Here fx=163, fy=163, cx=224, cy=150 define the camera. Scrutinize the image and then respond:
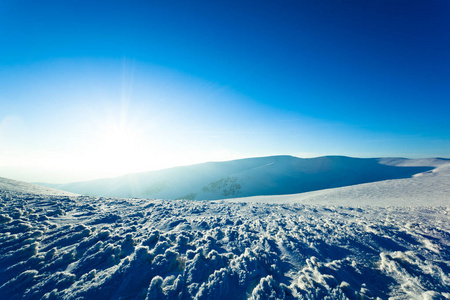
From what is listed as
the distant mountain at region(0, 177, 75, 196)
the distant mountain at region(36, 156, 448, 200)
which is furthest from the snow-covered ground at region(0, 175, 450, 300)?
the distant mountain at region(36, 156, 448, 200)

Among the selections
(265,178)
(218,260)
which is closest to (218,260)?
(218,260)

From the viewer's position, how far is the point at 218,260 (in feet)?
13.3

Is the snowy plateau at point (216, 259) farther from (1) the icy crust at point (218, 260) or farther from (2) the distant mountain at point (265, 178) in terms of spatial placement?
(2) the distant mountain at point (265, 178)

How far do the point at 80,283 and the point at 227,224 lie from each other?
4.69 meters

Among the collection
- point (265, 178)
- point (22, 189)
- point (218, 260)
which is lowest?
point (265, 178)

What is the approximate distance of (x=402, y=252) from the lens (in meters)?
4.68

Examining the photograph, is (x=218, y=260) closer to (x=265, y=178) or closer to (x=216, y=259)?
(x=216, y=259)

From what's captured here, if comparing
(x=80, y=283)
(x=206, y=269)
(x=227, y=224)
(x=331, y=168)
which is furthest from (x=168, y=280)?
(x=331, y=168)

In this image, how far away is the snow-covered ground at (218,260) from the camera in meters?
3.19

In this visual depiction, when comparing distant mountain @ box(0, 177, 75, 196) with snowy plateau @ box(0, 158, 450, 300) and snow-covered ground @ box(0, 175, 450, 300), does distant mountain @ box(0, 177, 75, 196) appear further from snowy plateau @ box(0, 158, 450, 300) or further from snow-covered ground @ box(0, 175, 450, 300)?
snow-covered ground @ box(0, 175, 450, 300)

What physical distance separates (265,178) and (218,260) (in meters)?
46.1

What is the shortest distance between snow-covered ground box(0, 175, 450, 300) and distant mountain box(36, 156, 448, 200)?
3377 centimetres

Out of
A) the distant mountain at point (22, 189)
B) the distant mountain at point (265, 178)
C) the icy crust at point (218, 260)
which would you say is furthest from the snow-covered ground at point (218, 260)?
the distant mountain at point (265, 178)

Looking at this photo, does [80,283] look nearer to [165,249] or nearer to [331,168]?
[165,249]
